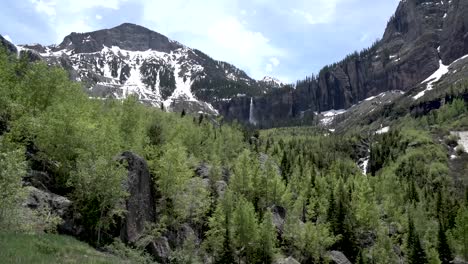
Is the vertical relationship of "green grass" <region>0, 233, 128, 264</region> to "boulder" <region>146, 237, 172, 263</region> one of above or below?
above

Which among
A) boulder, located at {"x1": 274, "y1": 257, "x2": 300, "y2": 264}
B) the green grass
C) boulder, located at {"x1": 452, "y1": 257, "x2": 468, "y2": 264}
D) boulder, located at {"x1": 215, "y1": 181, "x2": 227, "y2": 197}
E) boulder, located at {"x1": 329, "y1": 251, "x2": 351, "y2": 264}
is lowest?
boulder, located at {"x1": 452, "y1": 257, "x2": 468, "y2": 264}

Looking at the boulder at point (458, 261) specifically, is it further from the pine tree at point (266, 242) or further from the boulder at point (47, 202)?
the boulder at point (47, 202)

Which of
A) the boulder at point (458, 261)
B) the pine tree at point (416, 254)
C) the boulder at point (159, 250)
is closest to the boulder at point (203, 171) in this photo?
the boulder at point (159, 250)

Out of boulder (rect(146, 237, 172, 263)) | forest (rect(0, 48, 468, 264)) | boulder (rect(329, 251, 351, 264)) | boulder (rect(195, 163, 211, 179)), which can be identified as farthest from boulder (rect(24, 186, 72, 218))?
boulder (rect(329, 251, 351, 264))

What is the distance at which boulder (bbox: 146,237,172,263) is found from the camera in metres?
50.9

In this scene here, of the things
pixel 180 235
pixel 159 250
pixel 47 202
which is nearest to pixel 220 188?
pixel 180 235

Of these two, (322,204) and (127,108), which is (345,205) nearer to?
(322,204)

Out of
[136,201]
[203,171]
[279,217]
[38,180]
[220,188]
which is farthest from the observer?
[203,171]

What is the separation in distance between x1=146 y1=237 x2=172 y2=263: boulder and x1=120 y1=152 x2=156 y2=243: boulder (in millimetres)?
2221

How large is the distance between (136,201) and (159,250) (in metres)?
7.32

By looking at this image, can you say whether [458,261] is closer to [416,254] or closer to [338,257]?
[416,254]

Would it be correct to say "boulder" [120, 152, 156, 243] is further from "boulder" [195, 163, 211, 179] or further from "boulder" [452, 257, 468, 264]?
"boulder" [452, 257, 468, 264]

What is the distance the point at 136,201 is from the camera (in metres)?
55.7

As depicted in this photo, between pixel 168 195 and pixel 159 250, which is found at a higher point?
pixel 168 195
